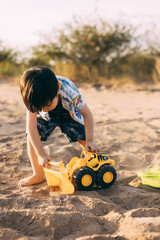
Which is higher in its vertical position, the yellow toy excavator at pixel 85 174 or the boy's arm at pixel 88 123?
the boy's arm at pixel 88 123

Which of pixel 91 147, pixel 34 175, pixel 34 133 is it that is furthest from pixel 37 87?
pixel 34 175

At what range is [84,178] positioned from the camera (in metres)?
1.83

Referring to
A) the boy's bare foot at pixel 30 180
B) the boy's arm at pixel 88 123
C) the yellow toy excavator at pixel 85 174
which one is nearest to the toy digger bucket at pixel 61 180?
the yellow toy excavator at pixel 85 174

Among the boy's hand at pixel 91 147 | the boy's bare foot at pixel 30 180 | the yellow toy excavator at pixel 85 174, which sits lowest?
the boy's bare foot at pixel 30 180

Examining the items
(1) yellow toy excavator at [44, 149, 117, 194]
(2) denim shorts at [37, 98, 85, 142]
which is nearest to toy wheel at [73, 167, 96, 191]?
(1) yellow toy excavator at [44, 149, 117, 194]

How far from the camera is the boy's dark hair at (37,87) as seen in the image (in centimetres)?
162

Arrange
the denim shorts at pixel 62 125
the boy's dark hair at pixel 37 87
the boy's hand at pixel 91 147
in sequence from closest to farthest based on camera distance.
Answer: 1. the boy's dark hair at pixel 37 87
2. the boy's hand at pixel 91 147
3. the denim shorts at pixel 62 125

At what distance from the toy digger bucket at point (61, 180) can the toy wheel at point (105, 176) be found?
7.3 inches

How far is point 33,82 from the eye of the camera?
1.62 m

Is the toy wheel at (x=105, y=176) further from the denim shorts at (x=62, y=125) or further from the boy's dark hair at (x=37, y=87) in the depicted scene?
the boy's dark hair at (x=37, y=87)

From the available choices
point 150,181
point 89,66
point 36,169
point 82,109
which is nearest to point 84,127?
point 82,109

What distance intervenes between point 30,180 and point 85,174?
0.42 metres

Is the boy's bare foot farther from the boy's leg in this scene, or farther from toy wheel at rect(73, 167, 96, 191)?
toy wheel at rect(73, 167, 96, 191)

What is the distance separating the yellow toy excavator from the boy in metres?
0.08
